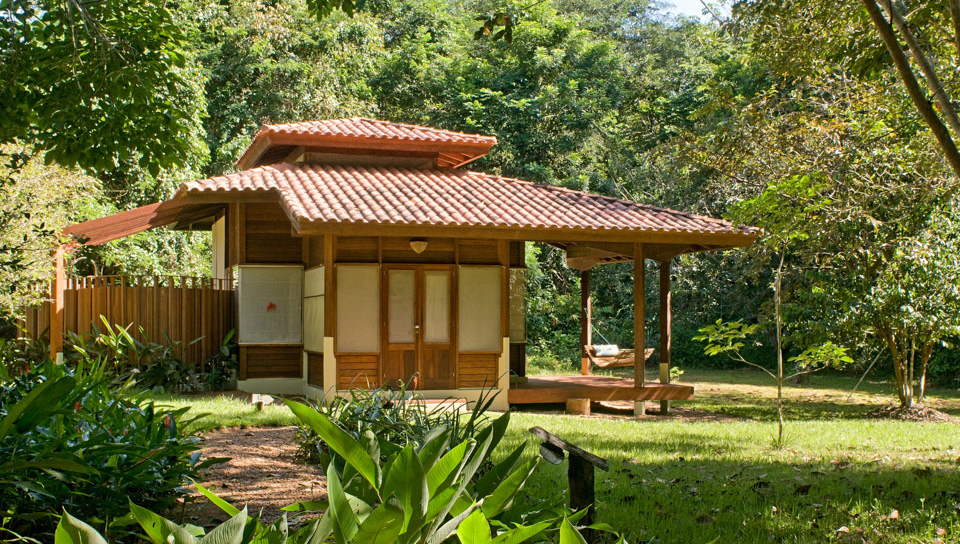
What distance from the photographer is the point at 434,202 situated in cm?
1310

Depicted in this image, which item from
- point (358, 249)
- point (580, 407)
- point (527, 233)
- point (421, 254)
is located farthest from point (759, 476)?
point (358, 249)

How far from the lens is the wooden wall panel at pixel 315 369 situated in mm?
13430

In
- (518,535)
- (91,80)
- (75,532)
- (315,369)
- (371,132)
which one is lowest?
(315,369)

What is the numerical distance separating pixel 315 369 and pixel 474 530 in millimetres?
12243

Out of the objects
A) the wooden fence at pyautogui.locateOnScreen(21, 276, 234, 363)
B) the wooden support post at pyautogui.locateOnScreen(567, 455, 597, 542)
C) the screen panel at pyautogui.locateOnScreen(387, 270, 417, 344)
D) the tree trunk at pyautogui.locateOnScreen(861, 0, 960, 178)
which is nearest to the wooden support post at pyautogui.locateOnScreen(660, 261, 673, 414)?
the screen panel at pyautogui.locateOnScreen(387, 270, 417, 344)

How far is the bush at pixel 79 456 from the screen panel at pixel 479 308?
8424 mm

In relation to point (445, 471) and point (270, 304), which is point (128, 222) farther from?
point (445, 471)

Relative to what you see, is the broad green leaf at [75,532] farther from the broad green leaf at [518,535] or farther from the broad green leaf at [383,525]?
the broad green leaf at [518,535]

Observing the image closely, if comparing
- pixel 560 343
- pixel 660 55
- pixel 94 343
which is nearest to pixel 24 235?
pixel 94 343

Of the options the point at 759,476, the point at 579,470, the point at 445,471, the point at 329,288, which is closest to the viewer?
the point at 445,471

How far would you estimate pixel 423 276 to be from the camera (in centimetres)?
1319

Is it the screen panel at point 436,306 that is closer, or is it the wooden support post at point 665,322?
the screen panel at point 436,306

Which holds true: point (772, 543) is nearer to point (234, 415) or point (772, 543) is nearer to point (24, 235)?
point (234, 415)

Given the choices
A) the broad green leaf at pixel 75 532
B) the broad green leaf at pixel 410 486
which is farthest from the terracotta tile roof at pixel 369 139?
the broad green leaf at pixel 75 532
